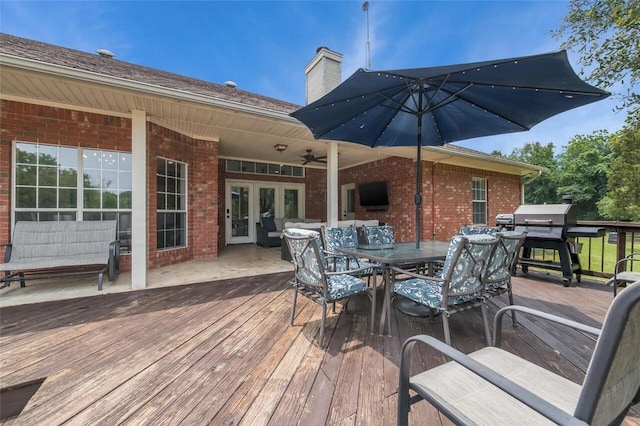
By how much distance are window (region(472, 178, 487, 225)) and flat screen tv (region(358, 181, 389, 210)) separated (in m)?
3.06

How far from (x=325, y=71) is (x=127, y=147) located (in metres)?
5.27

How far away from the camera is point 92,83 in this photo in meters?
3.01

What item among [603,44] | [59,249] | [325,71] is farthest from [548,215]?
[59,249]

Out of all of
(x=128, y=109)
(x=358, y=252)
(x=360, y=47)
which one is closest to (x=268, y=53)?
(x=360, y=47)

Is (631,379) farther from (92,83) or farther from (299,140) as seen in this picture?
(299,140)

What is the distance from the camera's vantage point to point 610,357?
70cm

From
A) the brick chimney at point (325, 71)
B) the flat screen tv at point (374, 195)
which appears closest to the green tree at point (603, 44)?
the flat screen tv at point (374, 195)

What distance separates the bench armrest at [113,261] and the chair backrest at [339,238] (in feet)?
10.2

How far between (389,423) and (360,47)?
333 inches

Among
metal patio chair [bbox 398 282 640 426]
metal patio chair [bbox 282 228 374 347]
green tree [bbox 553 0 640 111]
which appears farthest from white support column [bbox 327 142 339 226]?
green tree [bbox 553 0 640 111]

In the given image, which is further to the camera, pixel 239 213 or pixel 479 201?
pixel 239 213

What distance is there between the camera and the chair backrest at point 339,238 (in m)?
3.44

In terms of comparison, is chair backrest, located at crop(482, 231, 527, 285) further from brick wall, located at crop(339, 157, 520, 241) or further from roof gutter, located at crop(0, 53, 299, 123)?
brick wall, located at crop(339, 157, 520, 241)

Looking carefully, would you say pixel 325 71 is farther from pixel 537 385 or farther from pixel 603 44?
pixel 537 385
